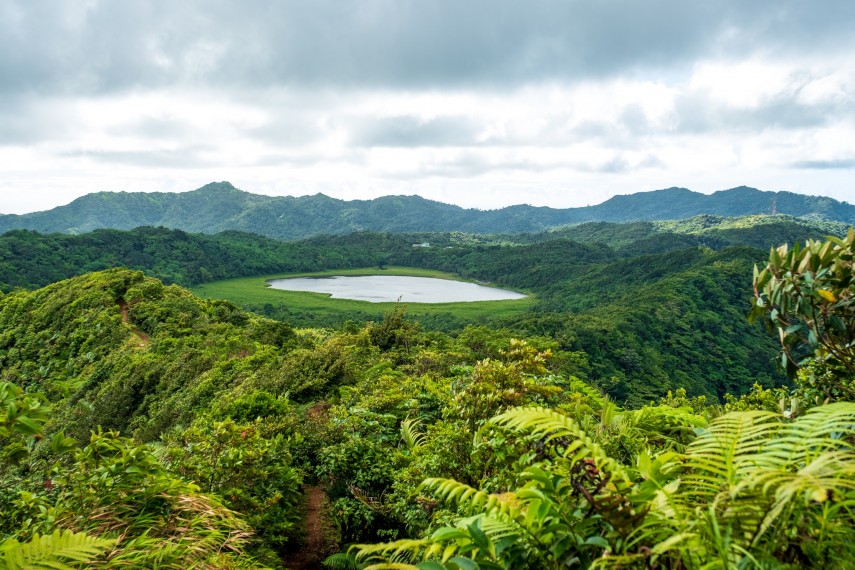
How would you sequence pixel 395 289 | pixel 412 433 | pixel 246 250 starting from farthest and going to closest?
pixel 246 250 < pixel 395 289 < pixel 412 433

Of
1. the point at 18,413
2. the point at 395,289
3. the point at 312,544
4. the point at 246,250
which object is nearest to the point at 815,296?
the point at 18,413

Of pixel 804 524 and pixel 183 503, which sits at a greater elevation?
pixel 804 524

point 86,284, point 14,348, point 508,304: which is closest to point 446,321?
point 508,304

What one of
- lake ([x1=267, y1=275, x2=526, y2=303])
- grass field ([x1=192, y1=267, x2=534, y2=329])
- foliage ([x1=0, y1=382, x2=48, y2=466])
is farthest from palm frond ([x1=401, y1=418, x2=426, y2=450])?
lake ([x1=267, y1=275, x2=526, y2=303])

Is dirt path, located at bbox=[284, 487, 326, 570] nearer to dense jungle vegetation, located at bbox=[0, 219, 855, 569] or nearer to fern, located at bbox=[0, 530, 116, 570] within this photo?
dense jungle vegetation, located at bbox=[0, 219, 855, 569]

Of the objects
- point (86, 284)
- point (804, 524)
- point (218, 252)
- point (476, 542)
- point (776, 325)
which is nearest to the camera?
point (804, 524)

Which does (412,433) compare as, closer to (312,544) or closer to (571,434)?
(312,544)

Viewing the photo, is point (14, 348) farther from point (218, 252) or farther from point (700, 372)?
point (218, 252)

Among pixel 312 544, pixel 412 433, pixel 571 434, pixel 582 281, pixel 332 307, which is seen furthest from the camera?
pixel 582 281
